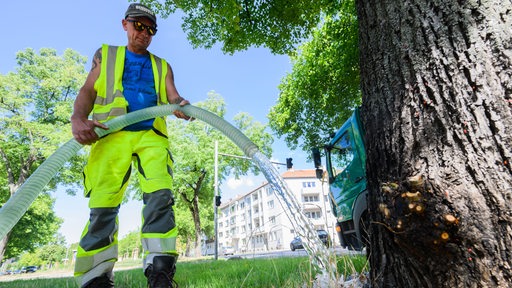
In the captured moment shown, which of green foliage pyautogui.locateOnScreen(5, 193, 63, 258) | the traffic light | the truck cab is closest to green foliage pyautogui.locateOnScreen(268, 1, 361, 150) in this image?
the traffic light

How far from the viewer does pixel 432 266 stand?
1307mm

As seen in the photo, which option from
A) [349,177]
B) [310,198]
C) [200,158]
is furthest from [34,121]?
[310,198]

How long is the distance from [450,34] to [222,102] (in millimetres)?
31670

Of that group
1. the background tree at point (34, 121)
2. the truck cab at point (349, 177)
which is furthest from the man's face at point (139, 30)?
the background tree at point (34, 121)

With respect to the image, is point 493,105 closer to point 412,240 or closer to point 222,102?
point 412,240

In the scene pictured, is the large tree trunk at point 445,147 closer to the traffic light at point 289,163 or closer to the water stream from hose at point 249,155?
the water stream from hose at point 249,155

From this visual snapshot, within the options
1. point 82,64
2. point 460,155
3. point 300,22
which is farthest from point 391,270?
point 82,64

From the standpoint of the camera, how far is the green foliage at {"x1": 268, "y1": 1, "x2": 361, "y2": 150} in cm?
1091

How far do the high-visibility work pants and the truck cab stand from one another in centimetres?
345

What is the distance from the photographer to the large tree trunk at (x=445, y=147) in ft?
4.00

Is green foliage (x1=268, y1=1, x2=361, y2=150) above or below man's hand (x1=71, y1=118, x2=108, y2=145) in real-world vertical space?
above

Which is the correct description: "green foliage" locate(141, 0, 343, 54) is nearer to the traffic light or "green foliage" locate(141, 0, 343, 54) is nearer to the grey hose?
the grey hose

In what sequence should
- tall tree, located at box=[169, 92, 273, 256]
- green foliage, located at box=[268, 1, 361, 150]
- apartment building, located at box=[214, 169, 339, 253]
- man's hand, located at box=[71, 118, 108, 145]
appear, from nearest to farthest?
1. man's hand, located at box=[71, 118, 108, 145]
2. green foliage, located at box=[268, 1, 361, 150]
3. tall tree, located at box=[169, 92, 273, 256]
4. apartment building, located at box=[214, 169, 339, 253]

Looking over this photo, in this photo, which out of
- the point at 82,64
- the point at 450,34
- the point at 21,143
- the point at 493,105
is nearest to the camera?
the point at 493,105
